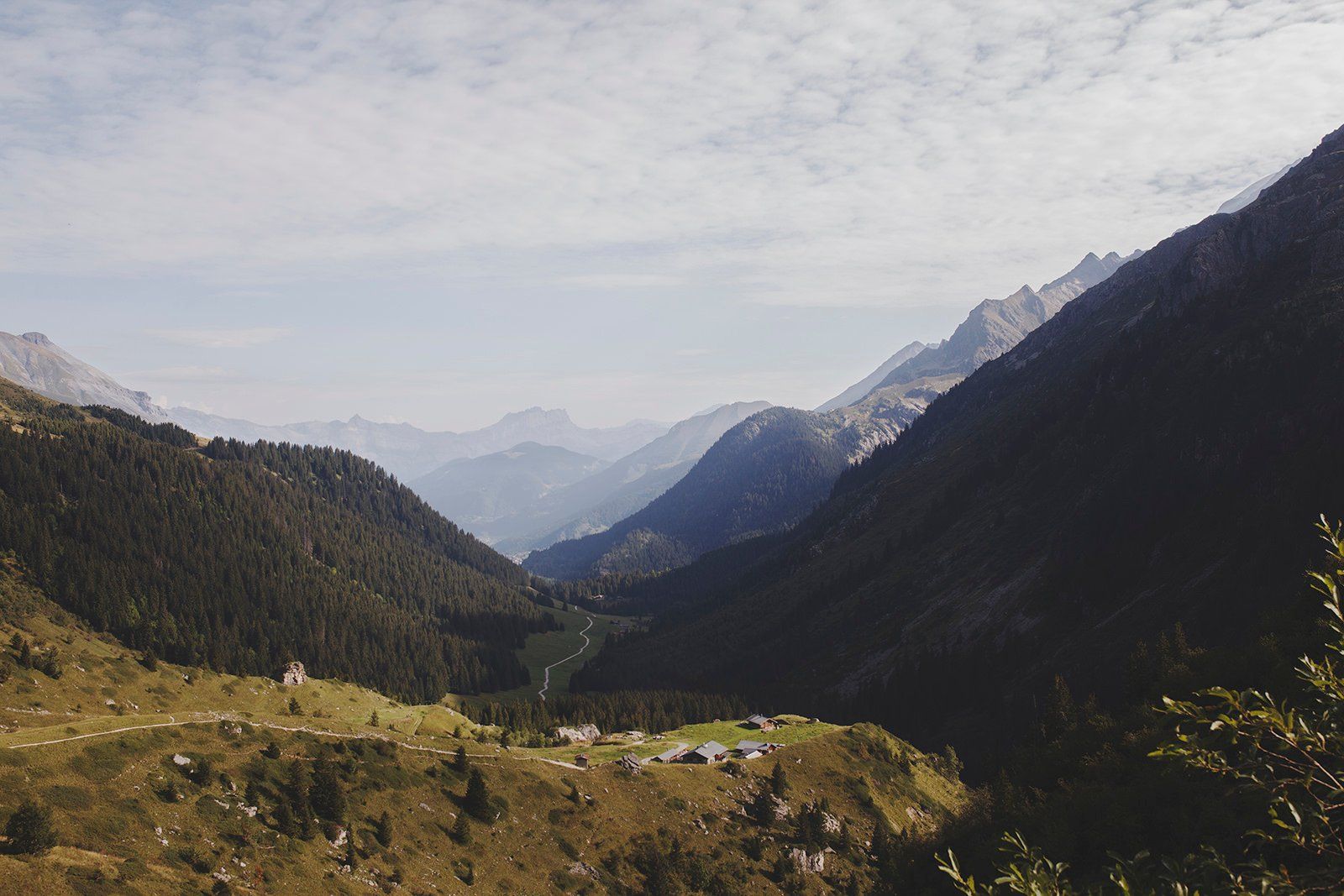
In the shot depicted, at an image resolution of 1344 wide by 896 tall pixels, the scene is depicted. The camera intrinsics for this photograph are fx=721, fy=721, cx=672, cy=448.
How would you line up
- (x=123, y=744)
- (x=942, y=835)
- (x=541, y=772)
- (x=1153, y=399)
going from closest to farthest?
(x=123, y=744)
(x=942, y=835)
(x=541, y=772)
(x=1153, y=399)

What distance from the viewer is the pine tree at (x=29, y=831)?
45562mm

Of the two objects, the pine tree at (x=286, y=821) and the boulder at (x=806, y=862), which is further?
the boulder at (x=806, y=862)

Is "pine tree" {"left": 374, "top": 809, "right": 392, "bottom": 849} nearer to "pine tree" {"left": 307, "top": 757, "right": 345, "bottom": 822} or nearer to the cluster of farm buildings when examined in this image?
"pine tree" {"left": 307, "top": 757, "right": 345, "bottom": 822}

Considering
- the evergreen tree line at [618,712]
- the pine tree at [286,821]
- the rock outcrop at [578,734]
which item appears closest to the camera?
the pine tree at [286,821]

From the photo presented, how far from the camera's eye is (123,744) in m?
63.0

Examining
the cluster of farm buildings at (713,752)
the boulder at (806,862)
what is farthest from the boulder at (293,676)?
the boulder at (806,862)

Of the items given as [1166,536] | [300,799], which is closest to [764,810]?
[300,799]

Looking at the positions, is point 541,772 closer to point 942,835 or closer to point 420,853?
point 420,853

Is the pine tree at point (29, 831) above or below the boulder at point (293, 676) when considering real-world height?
above

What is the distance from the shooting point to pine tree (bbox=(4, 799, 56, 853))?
149ft

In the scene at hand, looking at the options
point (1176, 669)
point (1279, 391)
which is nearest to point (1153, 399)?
point (1279, 391)

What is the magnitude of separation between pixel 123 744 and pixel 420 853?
28.1 meters

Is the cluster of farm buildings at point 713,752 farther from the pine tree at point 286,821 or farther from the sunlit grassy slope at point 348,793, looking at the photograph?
the pine tree at point 286,821

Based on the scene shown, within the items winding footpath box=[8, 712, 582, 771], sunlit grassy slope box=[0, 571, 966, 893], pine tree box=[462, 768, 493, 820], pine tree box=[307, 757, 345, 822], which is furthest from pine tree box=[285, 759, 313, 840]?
pine tree box=[462, 768, 493, 820]
